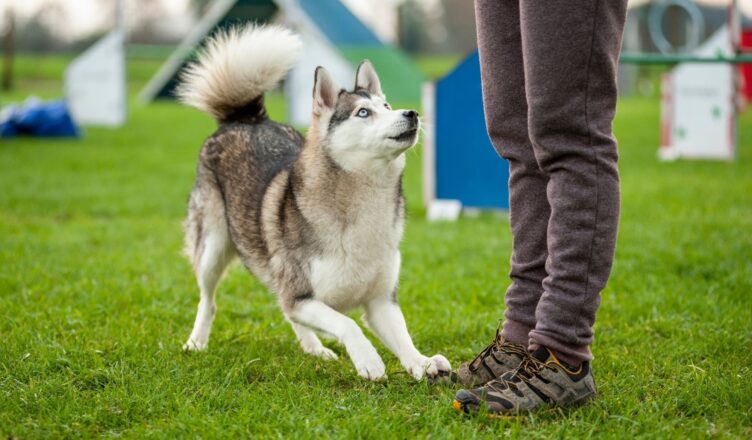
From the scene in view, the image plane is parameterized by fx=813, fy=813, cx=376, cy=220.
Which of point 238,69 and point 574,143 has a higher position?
point 238,69

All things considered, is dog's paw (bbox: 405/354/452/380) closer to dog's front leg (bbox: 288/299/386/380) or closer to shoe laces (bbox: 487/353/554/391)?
dog's front leg (bbox: 288/299/386/380)

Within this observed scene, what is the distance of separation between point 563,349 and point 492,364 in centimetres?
34

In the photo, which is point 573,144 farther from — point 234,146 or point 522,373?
point 234,146

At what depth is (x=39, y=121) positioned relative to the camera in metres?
12.3

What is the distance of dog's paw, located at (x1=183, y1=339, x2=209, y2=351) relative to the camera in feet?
10.4

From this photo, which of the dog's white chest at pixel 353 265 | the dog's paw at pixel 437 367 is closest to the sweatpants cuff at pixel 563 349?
the dog's paw at pixel 437 367

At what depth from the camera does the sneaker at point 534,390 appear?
2338 millimetres

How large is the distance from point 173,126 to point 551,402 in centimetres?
1376

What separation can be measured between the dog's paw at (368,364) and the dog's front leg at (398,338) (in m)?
0.12

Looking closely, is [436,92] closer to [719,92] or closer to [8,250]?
[8,250]

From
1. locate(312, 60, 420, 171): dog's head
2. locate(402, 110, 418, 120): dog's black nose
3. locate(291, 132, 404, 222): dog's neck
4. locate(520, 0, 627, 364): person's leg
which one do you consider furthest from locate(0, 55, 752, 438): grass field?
locate(402, 110, 418, 120): dog's black nose

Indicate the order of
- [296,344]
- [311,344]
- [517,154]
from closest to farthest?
[517,154] → [311,344] → [296,344]

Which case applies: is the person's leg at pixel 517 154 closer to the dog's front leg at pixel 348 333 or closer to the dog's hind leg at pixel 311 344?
the dog's front leg at pixel 348 333

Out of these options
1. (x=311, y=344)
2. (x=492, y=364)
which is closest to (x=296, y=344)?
(x=311, y=344)
